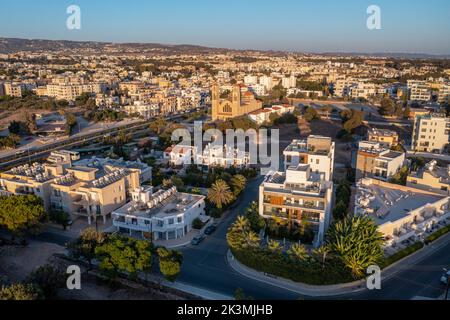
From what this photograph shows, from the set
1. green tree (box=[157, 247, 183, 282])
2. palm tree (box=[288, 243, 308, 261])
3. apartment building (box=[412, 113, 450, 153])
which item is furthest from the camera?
apartment building (box=[412, 113, 450, 153])

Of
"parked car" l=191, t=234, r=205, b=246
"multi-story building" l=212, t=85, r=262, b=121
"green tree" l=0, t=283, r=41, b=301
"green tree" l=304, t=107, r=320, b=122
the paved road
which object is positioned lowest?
the paved road

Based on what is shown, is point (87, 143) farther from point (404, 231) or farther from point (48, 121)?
point (404, 231)

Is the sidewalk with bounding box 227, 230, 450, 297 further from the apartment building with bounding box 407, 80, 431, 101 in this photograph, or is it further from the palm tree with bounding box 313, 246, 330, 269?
the apartment building with bounding box 407, 80, 431, 101

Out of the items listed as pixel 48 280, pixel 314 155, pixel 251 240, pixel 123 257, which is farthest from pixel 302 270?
pixel 48 280

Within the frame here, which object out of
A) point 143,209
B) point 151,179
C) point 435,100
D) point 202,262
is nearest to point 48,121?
point 151,179

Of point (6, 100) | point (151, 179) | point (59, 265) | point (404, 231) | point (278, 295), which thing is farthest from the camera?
point (6, 100)

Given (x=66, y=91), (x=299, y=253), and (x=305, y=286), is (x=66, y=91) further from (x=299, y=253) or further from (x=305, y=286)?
(x=305, y=286)

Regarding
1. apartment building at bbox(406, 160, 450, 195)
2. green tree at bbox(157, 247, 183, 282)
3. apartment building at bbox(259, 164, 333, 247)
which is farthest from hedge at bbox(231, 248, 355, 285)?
apartment building at bbox(406, 160, 450, 195)
